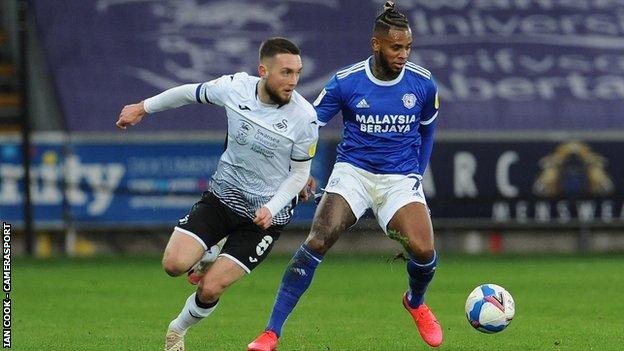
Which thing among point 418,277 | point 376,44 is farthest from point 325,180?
point 376,44

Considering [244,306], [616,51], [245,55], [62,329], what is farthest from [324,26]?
[62,329]

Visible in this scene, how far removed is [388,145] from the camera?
867cm

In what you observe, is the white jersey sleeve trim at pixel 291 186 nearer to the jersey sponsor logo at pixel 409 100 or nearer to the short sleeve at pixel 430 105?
the jersey sponsor logo at pixel 409 100

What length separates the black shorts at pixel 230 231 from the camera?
26.1 ft

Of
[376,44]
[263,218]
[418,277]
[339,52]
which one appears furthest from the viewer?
[339,52]

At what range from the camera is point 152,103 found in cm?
803

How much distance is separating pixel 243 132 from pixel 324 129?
10516mm

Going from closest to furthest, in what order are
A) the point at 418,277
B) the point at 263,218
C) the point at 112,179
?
1. the point at 263,218
2. the point at 418,277
3. the point at 112,179

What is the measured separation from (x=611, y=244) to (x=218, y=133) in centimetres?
563

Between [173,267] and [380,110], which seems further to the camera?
[380,110]

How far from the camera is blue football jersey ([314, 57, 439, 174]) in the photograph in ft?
28.2

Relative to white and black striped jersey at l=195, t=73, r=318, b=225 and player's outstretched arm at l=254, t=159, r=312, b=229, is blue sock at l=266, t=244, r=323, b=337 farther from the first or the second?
player's outstretched arm at l=254, t=159, r=312, b=229

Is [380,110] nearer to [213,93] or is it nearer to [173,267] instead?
[213,93]

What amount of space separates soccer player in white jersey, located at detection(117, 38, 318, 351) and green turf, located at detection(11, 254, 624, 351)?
757 millimetres
